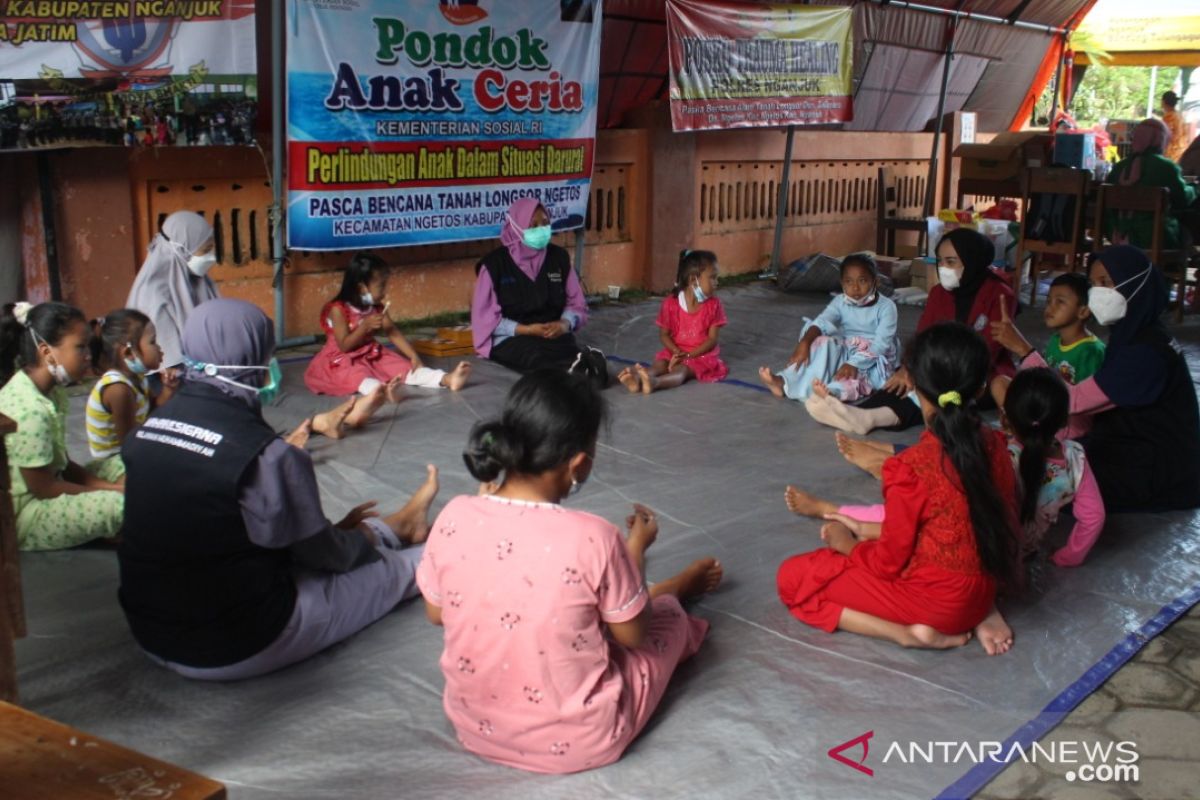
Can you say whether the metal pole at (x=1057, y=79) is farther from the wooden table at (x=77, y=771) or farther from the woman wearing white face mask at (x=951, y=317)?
the wooden table at (x=77, y=771)

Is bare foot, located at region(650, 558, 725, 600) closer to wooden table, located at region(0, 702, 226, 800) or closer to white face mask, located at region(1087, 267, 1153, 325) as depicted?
wooden table, located at region(0, 702, 226, 800)

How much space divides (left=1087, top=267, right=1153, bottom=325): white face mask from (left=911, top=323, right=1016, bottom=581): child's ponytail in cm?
136

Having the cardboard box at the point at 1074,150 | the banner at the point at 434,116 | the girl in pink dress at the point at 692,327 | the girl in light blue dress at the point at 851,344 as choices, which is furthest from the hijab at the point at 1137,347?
the cardboard box at the point at 1074,150

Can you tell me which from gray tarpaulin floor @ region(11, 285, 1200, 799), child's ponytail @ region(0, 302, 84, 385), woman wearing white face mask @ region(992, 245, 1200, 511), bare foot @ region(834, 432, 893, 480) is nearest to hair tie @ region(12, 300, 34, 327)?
child's ponytail @ region(0, 302, 84, 385)

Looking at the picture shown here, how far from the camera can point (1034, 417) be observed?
129 inches

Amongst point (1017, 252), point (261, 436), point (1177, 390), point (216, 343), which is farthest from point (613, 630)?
point (1017, 252)

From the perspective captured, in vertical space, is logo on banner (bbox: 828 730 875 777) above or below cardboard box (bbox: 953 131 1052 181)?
below

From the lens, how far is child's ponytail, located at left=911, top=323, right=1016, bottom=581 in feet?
9.40

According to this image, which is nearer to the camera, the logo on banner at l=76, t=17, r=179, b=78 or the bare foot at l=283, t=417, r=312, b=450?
the bare foot at l=283, t=417, r=312, b=450

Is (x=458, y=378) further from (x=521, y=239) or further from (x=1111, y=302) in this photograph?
(x=1111, y=302)

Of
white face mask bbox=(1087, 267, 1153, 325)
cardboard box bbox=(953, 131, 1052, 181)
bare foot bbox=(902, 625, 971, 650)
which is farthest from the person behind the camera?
cardboard box bbox=(953, 131, 1052, 181)

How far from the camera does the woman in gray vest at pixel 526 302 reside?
5730mm

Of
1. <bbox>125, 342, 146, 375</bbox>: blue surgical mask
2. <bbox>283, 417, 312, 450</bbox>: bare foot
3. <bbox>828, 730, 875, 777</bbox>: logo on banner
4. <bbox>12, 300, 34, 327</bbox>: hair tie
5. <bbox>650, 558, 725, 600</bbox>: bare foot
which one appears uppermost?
<bbox>12, 300, 34, 327</bbox>: hair tie

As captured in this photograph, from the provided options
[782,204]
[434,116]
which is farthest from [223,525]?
[782,204]
